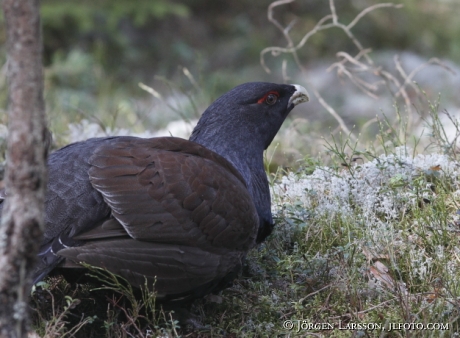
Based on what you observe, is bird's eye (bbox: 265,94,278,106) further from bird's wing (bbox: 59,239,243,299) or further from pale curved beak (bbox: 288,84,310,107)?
bird's wing (bbox: 59,239,243,299)

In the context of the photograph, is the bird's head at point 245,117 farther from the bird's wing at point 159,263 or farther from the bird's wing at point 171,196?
the bird's wing at point 159,263

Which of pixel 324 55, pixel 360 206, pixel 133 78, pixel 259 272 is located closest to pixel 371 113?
pixel 324 55

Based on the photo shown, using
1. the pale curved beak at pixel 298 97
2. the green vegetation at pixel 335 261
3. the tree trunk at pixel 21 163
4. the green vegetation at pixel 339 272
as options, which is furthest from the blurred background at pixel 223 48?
the tree trunk at pixel 21 163

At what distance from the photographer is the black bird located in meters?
3.38

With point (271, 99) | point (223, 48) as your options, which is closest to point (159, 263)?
point (271, 99)

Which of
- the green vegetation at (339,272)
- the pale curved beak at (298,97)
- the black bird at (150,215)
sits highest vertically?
the pale curved beak at (298,97)

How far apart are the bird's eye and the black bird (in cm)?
92

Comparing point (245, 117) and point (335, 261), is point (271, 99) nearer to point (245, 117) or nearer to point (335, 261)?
point (245, 117)

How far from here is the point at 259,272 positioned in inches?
160

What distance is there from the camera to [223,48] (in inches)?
474

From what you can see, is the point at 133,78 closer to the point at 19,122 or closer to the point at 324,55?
the point at 324,55

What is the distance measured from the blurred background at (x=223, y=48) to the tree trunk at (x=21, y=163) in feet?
21.0

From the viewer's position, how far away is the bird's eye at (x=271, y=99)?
184 inches

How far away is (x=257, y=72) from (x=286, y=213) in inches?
285
